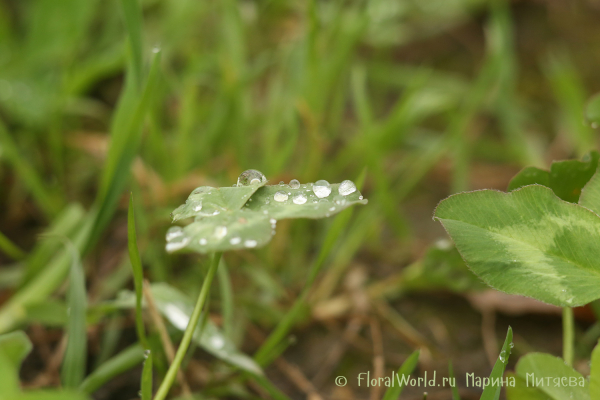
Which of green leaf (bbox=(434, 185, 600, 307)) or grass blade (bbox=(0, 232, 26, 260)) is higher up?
green leaf (bbox=(434, 185, 600, 307))

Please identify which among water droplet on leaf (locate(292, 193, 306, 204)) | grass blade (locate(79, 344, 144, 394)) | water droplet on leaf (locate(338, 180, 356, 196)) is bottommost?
grass blade (locate(79, 344, 144, 394))

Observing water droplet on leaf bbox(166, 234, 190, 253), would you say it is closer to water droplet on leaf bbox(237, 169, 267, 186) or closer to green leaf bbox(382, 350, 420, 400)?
water droplet on leaf bbox(237, 169, 267, 186)

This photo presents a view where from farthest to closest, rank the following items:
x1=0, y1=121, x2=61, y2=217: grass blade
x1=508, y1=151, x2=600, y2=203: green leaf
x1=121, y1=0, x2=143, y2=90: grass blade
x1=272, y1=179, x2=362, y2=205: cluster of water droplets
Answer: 1. x1=0, y1=121, x2=61, y2=217: grass blade
2. x1=121, y1=0, x2=143, y2=90: grass blade
3. x1=508, y1=151, x2=600, y2=203: green leaf
4. x1=272, y1=179, x2=362, y2=205: cluster of water droplets

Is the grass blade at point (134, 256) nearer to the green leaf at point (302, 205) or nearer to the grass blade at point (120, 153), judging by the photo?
the green leaf at point (302, 205)

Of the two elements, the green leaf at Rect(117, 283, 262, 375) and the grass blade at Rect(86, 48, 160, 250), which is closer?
the green leaf at Rect(117, 283, 262, 375)

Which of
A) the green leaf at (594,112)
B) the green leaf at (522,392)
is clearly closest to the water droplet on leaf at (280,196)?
the green leaf at (522,392)

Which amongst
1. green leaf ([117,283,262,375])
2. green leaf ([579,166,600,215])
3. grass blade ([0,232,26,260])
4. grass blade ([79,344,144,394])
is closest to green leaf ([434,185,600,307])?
green leaf ([579,166,600,215])

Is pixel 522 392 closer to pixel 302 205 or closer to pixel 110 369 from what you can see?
pixel 302 205
